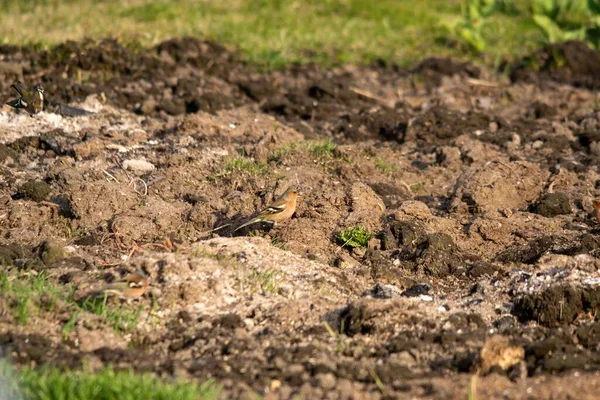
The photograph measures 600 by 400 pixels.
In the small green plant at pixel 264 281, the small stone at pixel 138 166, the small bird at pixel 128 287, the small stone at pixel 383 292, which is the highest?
the small bird at pixel 128 287

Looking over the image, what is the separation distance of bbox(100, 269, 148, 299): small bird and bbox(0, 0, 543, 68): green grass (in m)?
7.05

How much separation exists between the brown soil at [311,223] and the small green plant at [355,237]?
7cm

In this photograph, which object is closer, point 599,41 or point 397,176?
point 397,176

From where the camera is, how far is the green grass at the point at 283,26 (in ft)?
45.1

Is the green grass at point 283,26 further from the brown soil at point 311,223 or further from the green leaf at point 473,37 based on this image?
the brown soil at point 311,223

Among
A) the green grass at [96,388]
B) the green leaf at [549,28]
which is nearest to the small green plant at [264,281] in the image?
the green grass at [96,388]

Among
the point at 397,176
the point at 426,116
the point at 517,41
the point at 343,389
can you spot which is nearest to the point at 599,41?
the point at 517,41

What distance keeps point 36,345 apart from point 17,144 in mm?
4324

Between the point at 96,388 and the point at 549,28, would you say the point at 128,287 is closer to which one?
the point at 96,388

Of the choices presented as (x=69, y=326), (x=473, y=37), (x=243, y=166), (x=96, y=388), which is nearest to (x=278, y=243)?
(x=243, y=166)

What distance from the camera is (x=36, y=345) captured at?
5750 mm

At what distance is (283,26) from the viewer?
1533cm

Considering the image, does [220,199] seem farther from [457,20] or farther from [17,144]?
[457,20]

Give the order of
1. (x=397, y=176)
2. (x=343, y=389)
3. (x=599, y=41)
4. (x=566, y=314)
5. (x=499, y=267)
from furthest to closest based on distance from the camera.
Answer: (x=599, y=41)
(x=397, y=176)
(x=499, y=267)
(x=566, y=314)
(x=343, y=389)
